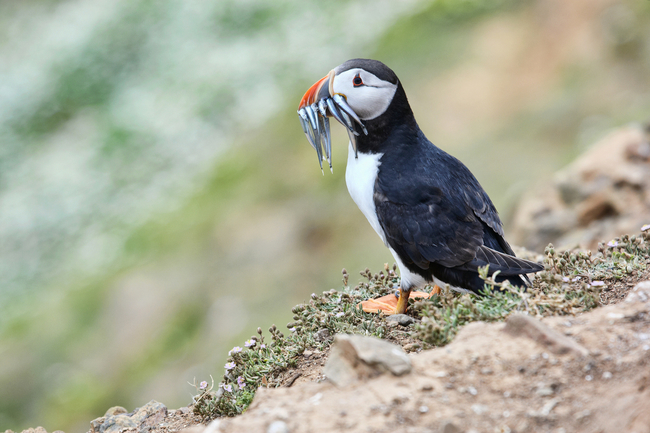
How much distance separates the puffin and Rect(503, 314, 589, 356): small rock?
3.12 feet

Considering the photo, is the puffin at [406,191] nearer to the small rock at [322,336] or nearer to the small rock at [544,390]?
the small rock at [322,336]

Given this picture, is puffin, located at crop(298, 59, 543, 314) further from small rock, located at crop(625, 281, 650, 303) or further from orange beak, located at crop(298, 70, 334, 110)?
small rock, located at crop(625, 281, 650, 303)

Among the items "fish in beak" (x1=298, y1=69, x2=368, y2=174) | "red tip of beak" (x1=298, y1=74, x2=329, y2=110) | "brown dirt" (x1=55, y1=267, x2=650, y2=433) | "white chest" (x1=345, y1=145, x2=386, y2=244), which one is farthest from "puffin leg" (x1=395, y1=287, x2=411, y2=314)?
"red tip of beak" (x1=298, y1=74, x2=329, y2=110)

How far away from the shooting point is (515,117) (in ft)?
33.6

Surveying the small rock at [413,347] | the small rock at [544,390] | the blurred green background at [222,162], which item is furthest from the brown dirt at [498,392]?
the blurred green background at [222,162]

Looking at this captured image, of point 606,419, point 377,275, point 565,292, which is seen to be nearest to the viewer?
point 606,419

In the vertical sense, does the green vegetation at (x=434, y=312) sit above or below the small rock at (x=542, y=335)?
above

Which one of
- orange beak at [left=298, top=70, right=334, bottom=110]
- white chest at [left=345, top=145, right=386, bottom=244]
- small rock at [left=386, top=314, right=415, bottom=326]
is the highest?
orange beak at [left=298, top=70, right=334, bottom=110]

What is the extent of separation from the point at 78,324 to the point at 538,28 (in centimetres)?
1015

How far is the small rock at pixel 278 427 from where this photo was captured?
8.00 feet

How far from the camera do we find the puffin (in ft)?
13.3

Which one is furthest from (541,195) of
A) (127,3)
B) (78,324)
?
(127,3)

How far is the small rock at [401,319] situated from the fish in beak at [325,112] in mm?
1253

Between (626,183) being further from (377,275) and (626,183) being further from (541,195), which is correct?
A: (377,275)
